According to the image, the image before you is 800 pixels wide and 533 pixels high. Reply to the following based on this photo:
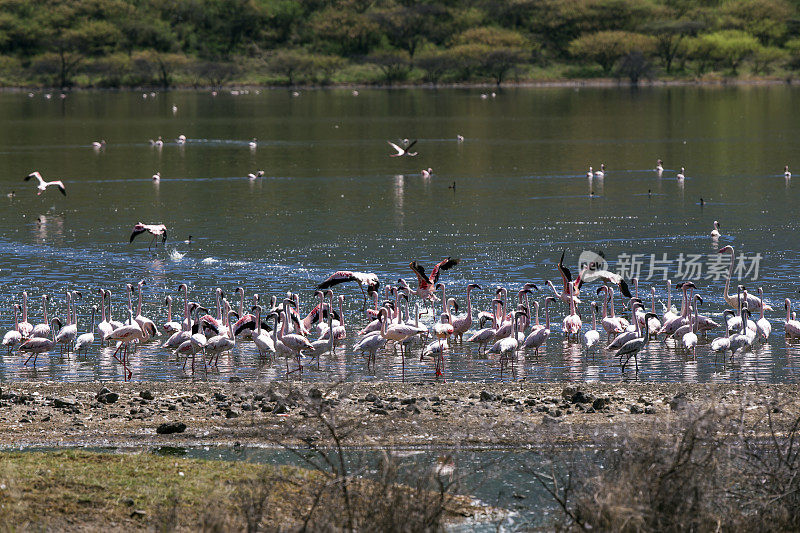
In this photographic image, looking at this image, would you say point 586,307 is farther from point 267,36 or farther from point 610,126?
point 267,36

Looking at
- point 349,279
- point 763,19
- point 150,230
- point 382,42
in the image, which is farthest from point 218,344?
point 763,19

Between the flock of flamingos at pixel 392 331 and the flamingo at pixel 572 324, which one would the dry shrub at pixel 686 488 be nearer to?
the flock of flamingos at pixel 392 331

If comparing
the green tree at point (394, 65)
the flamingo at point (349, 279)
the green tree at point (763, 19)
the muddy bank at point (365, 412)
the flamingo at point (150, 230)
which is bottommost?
the muddy bank at point (365, 412)

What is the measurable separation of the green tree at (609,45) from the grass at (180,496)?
5683 inches

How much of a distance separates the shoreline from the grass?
138781mm

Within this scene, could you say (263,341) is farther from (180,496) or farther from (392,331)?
(180,496)

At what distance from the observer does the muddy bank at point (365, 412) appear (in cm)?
1434

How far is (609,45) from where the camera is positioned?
495 ft

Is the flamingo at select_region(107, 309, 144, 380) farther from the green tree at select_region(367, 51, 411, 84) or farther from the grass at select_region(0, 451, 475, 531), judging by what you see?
the green tree at select_region(367, 51, 411, 84)

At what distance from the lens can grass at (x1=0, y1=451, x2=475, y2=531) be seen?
31.2ft

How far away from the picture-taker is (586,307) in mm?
25422

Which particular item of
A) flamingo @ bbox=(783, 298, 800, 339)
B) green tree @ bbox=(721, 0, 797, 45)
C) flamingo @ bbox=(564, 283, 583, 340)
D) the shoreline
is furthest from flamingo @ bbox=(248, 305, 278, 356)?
green tree @ bbox=(721, 0, 797, 45)

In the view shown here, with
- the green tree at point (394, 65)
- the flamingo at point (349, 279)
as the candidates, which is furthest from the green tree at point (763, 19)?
the flamingo at point (349, 279)

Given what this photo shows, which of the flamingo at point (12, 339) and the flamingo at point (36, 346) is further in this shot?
the flamingo at point (12, 339)
